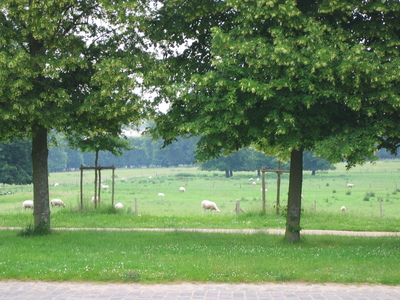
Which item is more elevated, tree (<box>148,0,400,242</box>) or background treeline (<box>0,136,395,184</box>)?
tree (<box>148,0,400,242</box>)

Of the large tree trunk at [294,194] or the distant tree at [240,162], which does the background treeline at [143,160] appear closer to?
the distant tree at [240,162]

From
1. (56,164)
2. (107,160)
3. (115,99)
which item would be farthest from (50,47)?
(107,160)

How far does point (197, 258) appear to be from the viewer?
41.8 ft

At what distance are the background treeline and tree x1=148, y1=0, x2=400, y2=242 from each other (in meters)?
2.59

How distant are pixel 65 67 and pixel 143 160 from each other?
143 metres

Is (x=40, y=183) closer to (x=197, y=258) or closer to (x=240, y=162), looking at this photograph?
(x=197, y=258)

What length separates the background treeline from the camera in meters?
58.8

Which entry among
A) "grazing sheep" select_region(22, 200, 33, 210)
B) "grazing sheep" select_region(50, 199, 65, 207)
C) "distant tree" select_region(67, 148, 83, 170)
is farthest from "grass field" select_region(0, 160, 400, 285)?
"distant tree" select_region(67, 148, 83, 170)

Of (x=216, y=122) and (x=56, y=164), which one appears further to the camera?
(x=56, y=164)

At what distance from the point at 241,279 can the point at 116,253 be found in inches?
168

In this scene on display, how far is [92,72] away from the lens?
55.3 ft

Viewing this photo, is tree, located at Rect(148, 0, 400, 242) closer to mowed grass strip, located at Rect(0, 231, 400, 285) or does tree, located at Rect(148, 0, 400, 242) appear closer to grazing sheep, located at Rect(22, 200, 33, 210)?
mowed grass strip, located at Rect(0, 231, 400, 285)

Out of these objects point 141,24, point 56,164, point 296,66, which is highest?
point 141,24

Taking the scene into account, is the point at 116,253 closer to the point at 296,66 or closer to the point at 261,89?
the point at 261,89
